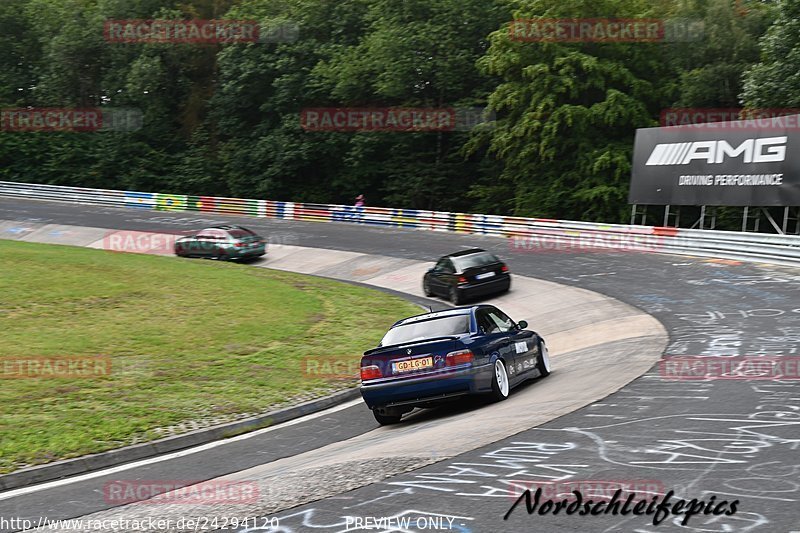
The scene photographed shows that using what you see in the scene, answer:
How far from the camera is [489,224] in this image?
3862cm

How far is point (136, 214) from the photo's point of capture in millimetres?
48938

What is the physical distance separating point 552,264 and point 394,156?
30.8 m

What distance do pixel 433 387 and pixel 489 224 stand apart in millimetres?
27693

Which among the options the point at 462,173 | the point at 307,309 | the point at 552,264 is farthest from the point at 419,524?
the point at 462,173

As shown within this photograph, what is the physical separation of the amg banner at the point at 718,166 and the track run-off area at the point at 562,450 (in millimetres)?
9180

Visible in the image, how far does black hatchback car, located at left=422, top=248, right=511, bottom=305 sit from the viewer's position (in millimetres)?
24291

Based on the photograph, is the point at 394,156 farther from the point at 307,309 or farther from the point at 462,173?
the point at 307,309

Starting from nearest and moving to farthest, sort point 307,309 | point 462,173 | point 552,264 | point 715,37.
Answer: point 307,309 → point 552,264 → point 715,37 → point 462,173

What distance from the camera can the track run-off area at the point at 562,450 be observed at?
21.9 feet
